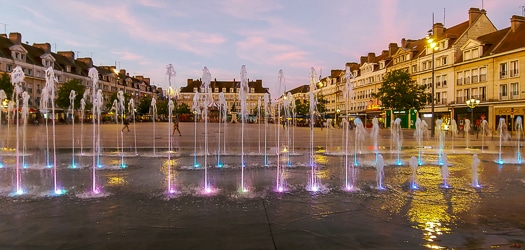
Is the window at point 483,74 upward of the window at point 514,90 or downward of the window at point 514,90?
upward

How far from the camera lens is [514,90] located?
4638 centimetres

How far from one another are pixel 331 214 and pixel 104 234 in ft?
11.7

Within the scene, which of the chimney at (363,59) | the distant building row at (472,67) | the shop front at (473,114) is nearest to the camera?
the distant building row at (472,67)

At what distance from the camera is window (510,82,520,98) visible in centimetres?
4591

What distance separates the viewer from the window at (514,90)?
45906 mm

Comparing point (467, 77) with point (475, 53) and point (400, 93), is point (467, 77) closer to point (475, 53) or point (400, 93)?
point (475, 53)

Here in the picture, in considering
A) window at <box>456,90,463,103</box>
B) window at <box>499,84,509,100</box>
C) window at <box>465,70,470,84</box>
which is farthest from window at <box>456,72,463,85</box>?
window at <box>499,84,509,100</box>

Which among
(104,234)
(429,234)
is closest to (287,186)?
(429,234)

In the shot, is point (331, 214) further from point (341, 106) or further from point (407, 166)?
point (341, 106)

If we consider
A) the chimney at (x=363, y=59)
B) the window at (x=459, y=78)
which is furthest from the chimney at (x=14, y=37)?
the window at (x=459, y=78)

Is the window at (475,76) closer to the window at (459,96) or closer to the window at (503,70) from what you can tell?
the window at (459,96)

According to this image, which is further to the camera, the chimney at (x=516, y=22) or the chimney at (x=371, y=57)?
the chimney at (x=371, y=57)

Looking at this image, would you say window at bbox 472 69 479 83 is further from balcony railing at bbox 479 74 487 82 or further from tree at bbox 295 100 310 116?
tree at bbox 295 100 310 116

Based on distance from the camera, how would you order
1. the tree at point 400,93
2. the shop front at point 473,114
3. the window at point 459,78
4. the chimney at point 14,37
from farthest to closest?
the chimney at point 14,37
the window at point 459,78
the shop front at point 473,114
the tree at point 400,93
